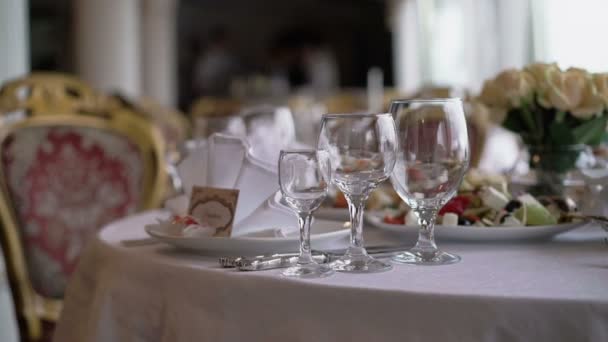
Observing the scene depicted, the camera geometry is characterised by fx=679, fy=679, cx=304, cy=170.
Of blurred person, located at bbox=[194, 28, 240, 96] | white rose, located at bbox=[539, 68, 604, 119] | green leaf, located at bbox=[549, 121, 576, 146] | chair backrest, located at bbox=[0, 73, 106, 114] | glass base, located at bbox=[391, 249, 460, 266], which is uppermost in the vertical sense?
blurred person, located at bbox=[194, 28, 240, 96]

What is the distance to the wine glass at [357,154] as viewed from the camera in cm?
75

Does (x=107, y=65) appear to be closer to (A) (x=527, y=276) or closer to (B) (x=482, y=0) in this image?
(B) (x=482, y=0)

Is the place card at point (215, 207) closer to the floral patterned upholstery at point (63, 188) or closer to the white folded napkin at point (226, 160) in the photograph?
the white folded napkin at point (226, 160)

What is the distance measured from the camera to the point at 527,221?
3.13 feet

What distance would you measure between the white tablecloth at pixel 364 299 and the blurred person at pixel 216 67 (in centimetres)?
1458

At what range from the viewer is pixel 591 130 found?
3.67ft

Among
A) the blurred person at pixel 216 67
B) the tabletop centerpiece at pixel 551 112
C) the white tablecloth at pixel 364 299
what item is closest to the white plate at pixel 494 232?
the white tablecloth at pixel 364 299

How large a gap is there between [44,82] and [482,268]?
1.43m

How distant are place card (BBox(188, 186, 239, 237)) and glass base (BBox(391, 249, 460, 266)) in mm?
223

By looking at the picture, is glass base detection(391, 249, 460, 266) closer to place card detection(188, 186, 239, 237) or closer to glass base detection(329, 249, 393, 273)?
glass base detection(329, 249, 393, 273)

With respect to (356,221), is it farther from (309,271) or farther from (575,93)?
(575,93)

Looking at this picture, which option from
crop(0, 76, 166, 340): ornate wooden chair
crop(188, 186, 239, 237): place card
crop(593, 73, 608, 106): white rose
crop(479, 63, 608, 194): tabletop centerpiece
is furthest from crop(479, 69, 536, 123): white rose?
crop(0, 76, 166, 340): ornate wooden chair

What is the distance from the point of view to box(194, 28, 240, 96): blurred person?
15.2m

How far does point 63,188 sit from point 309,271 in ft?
3.89
